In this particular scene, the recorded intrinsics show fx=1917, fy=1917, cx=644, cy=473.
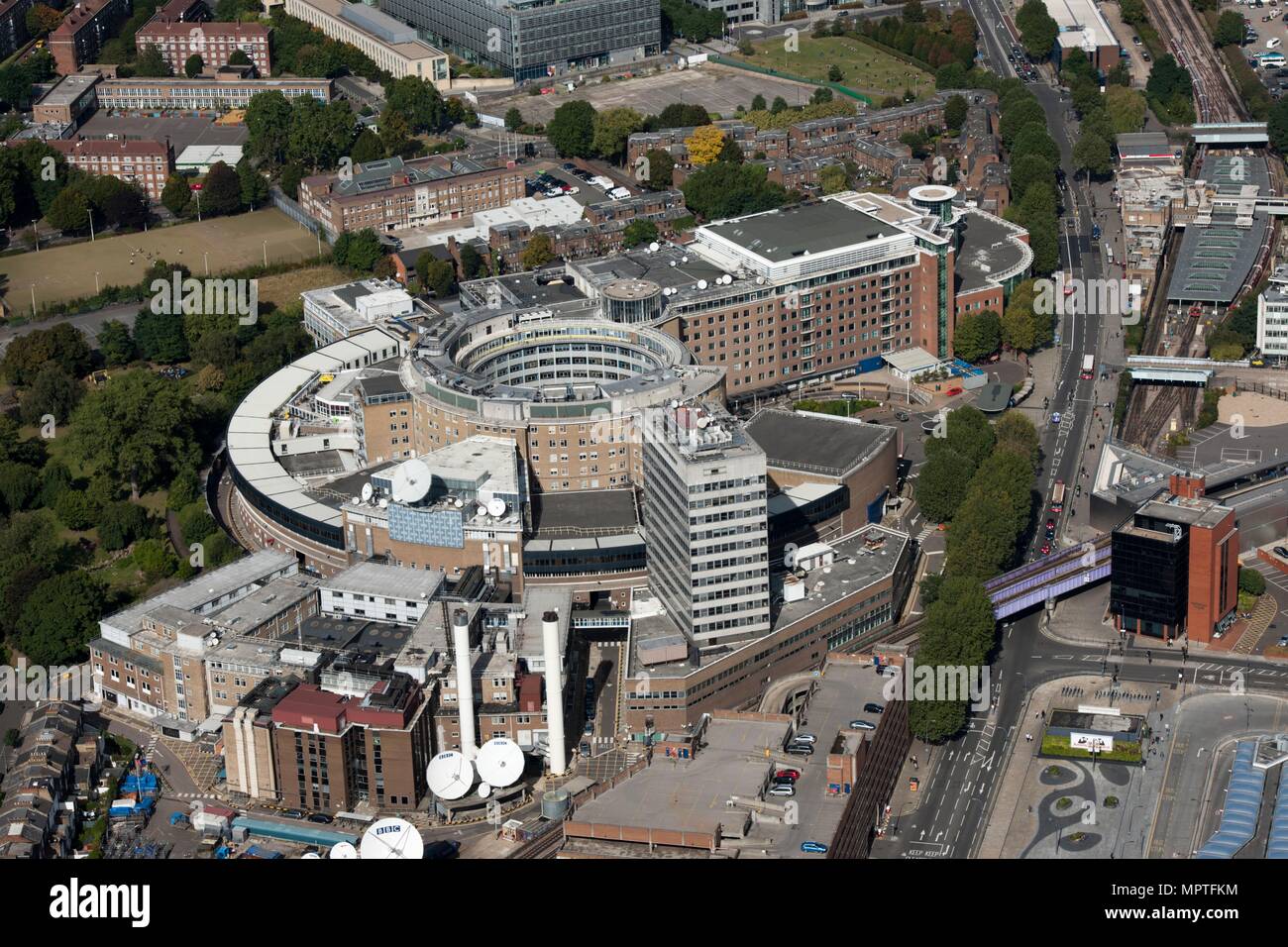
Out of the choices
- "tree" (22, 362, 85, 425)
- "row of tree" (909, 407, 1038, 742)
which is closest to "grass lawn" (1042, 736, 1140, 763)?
"row of tree" (909, 407, 1038, 742)

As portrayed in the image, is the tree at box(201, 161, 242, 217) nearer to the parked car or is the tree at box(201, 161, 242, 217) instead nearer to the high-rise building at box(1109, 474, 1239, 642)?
the high-rise building at box(1109, 474, 1239, 642)

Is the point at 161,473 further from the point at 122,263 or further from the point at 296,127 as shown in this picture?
the point at 296,127

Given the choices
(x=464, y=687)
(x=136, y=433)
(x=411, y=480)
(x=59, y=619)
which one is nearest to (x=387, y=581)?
(x=411, y=480)

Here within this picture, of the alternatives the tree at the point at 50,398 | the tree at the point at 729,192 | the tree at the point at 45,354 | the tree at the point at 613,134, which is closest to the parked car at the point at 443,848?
the tree at the point at 50,398

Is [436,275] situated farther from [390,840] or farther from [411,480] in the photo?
[390,840]
